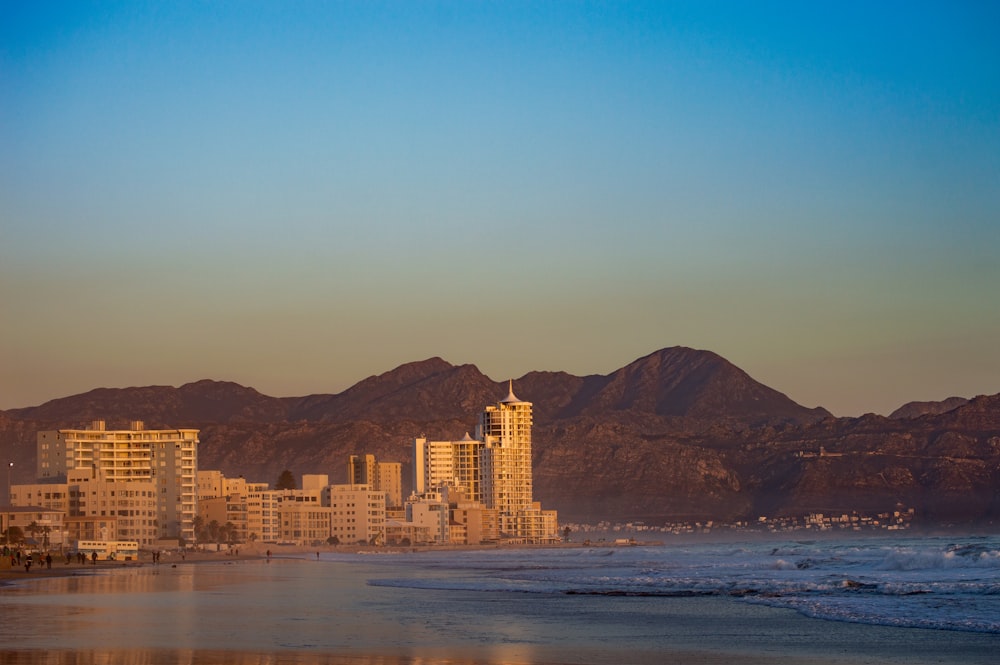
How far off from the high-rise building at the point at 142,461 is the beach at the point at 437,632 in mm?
126034

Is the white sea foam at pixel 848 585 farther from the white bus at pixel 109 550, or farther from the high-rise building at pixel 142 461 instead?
the high-rise building at pixel 142 461

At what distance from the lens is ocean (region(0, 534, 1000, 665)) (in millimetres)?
30172

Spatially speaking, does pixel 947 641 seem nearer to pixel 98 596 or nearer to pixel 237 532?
pixel 98 596

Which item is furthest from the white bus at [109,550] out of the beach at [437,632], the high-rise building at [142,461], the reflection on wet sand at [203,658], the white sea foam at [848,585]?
the reflection on wet sand at [203,658]

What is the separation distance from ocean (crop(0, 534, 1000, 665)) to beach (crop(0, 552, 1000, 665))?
6cm

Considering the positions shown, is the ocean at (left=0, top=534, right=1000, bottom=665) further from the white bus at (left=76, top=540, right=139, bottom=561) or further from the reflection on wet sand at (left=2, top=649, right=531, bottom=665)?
the white bus at (left=76, top=540, right=139, bottom=561)

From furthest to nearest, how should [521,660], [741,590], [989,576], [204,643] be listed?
1. [989,576]
2. [741,590]
3. [204,643]
4. [521,660]

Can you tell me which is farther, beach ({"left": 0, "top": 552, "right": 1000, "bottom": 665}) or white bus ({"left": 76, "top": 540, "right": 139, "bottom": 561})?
white bus ({"left": 76, "top": 540, "right": 139, "bottom": 561})

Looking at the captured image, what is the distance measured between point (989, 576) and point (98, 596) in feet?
124

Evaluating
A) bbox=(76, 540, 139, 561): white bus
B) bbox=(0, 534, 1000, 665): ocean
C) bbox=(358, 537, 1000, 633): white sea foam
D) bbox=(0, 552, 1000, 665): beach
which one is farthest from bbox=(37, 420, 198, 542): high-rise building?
bbox=(0, 552, 1000, 665): beach

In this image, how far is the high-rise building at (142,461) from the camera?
582 ft

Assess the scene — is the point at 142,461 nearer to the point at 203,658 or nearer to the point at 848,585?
the point at 848,585

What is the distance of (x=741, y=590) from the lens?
179 ft

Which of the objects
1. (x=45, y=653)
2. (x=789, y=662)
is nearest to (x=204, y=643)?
(x=45, y=653)
